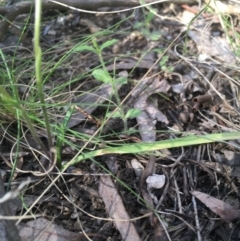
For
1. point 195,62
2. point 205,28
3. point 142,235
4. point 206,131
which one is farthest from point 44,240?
point 205,28

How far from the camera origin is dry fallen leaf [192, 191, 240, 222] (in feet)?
3.57

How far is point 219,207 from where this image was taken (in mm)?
1107

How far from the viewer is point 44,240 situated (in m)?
1.03

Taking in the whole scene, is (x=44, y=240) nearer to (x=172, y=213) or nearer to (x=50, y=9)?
(x=172, y=213)

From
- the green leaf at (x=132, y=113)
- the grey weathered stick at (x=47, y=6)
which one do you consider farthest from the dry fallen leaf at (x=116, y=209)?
the grey weathered stick at (x=47, y=6)

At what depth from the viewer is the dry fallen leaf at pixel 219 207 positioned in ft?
3.57

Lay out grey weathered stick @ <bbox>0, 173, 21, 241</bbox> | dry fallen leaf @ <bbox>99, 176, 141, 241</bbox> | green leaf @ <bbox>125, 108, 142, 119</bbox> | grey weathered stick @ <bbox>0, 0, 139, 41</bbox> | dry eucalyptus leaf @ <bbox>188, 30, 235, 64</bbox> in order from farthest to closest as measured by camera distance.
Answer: dry eucalyptus leaf @ <bbox>188, 30, 235, 64</bbox>, grey weathered stick @ <bbox>0, 0, 139, 41</bbox>, green leaf @ <bbox>125, 108, 142, 119</bbox>, dry fallen leaf @ <bbox>99, 176, 141, 241</bbox>, grey weathered stick @ <bbox>0, 173, 21, 241</bbox>

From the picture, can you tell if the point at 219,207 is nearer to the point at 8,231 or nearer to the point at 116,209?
the point at 116,209

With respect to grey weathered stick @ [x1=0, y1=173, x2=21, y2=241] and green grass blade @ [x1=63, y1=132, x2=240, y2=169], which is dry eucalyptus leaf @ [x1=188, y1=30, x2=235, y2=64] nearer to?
green grass blade @ [x1=63, y1=132, x2=240, y2=169]

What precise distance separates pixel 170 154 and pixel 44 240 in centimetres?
45

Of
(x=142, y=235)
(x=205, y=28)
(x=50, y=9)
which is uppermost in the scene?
(x=50, y=9)

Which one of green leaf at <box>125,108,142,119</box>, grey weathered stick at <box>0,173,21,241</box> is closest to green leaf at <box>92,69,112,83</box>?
green leaf at <box>125,108,142,119</box>

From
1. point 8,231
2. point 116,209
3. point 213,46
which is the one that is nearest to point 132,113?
point 116,209

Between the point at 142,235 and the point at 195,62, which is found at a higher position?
the point at 195,62
